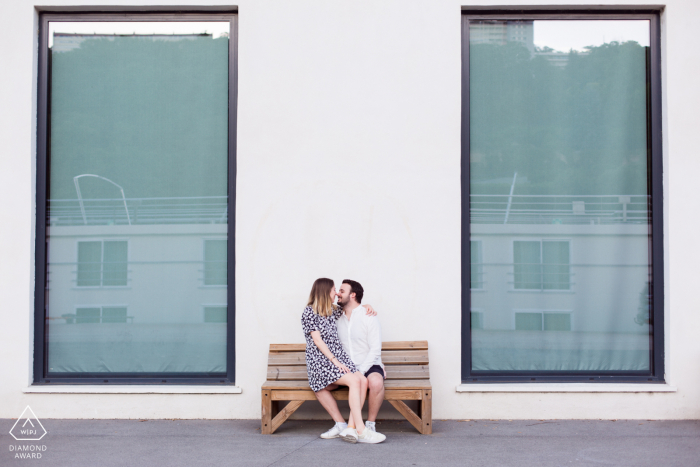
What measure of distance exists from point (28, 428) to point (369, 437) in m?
3.18

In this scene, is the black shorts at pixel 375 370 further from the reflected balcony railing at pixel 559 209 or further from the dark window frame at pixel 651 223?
the reflected balcony railing at pixel 559 209

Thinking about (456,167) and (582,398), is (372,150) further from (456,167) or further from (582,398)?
(582,398)

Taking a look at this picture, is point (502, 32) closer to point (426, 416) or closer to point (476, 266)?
point (476, 266)

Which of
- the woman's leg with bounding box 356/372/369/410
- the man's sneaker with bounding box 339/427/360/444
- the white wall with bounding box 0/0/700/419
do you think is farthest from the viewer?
the white wall with bounding box 0/0/700/419

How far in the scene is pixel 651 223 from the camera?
18.8 feet

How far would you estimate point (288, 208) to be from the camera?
562 centimetres

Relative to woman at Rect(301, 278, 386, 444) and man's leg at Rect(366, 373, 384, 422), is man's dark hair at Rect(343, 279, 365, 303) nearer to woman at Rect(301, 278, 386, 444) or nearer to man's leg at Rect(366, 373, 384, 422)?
woman at Rect(301, 278, 386, 444)

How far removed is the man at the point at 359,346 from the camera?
16.2 ft

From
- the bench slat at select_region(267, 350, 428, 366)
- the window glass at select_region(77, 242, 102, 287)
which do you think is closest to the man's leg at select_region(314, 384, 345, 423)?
the bench slat at select_region(267, 350, 428, 366)

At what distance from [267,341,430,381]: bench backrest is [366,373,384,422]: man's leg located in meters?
0.26

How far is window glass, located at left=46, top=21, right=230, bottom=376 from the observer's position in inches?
228

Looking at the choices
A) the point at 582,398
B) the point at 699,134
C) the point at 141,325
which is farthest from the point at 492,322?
the point at 141,325

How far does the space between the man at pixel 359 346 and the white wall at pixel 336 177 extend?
40cm

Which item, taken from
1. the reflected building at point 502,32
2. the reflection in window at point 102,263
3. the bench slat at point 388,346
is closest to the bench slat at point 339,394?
the bench slat at point 388,346
